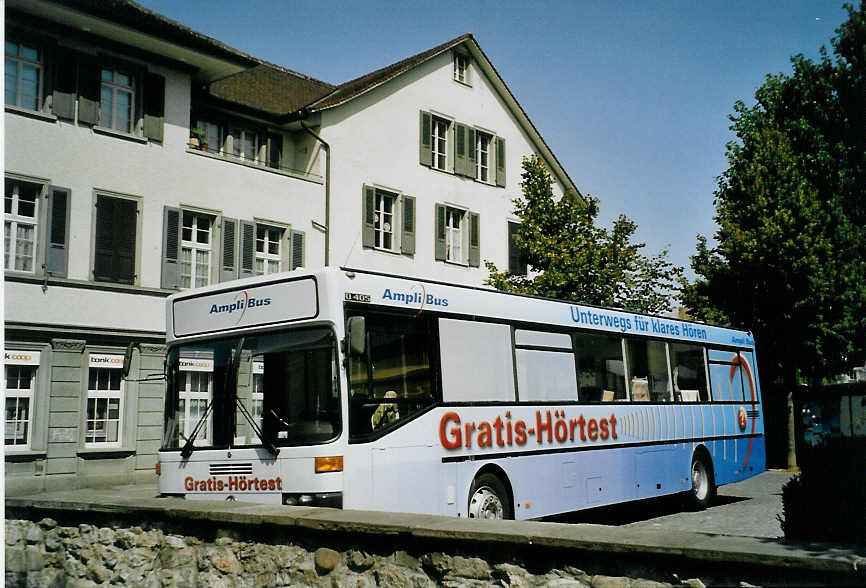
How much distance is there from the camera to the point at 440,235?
3312cm

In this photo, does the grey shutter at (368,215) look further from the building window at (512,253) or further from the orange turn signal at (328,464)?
the orange turn signal at (328,464)

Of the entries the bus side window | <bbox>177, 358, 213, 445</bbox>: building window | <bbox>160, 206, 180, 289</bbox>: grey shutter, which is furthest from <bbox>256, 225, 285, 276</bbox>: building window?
<bbox>177, 358, 213, 445</bbox>: building window

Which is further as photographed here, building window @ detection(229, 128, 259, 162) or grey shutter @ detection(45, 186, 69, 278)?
building window @ detection(229, 128, 259, 162)

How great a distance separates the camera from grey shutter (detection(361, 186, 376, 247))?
99.1 feet

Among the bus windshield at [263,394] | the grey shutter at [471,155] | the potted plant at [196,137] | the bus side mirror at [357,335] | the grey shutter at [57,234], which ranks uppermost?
the grey shutter at [471,155]

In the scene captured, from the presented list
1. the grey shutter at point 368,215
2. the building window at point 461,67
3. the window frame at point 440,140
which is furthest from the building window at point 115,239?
the building window at point 461,67

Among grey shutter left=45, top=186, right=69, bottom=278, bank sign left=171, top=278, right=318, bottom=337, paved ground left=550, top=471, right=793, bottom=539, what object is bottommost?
paved ground left=550, top=471, right=793, bottom=539

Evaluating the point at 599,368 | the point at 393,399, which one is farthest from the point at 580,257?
the point at 393,399

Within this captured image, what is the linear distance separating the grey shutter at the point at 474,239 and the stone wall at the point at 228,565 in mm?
27002

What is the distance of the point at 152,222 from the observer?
79.2 feet

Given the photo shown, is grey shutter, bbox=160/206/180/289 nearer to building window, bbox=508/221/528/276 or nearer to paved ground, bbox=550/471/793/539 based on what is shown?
paved ground, bbox=550/471/793/539

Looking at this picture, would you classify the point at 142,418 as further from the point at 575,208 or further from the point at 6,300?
the point at 575,208

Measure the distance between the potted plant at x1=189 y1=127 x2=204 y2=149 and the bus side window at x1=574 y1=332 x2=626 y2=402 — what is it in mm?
15350

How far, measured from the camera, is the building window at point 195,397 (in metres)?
9.59
